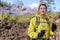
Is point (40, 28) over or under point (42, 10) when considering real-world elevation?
under

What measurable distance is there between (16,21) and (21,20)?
7.7 inches

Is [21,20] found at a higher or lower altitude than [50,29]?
lower

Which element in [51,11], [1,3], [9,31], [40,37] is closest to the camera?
Result: [40,37]

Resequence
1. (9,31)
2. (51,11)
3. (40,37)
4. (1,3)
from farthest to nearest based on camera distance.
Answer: (1,3)
(51,11)
(9,31)
(40,37)

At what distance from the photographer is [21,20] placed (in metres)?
10.9

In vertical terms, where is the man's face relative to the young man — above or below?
above

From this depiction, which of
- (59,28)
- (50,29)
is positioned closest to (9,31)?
(59,28)

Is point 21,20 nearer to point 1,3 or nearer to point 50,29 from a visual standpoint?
point 1,3

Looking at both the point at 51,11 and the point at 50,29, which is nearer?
the point at 50,29

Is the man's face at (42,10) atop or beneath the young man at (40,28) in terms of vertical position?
atop

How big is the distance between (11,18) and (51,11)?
5.24 feet

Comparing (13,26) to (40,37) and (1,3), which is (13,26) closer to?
(1,3)

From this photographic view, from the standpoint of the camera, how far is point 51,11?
436 inches

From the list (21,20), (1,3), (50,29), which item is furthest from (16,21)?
(50,29)
